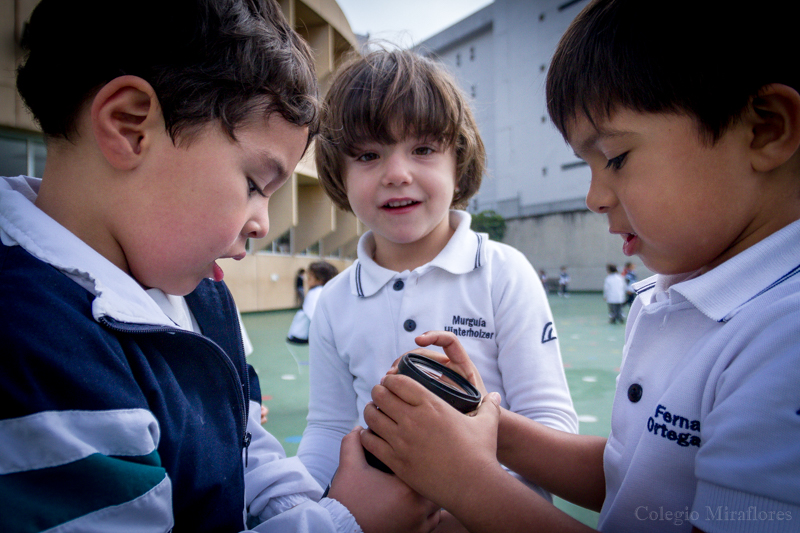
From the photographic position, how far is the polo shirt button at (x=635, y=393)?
30.8 inches

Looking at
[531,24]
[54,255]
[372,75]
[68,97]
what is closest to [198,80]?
[68,97]

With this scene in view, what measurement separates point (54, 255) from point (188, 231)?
0.59ft

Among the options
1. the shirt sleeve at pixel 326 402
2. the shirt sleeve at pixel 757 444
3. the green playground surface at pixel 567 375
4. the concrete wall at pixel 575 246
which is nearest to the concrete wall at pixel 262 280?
the green playground surface at pixel 567 375

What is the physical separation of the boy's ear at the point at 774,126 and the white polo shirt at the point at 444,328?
0.62m

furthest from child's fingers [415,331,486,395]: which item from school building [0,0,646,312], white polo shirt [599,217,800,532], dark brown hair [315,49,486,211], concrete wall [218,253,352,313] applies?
concrete wall [218,253,352,313]

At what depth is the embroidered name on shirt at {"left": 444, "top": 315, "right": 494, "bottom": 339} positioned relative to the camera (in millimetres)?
1210

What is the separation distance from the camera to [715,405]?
600 millimetres

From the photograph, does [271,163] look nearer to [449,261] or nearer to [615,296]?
[449,261]

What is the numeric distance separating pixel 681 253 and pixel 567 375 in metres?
3.65

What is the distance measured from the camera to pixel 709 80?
2.26ft

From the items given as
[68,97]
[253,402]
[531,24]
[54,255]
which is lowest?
[253,402]

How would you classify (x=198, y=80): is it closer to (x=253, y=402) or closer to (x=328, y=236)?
(x=253, y=402)

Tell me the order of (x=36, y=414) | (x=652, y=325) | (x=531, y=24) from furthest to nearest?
(x=531, y=24)
(x=652, y=325)
(x=36, y=414)

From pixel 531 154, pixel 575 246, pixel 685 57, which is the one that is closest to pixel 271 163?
pixel 685 57
